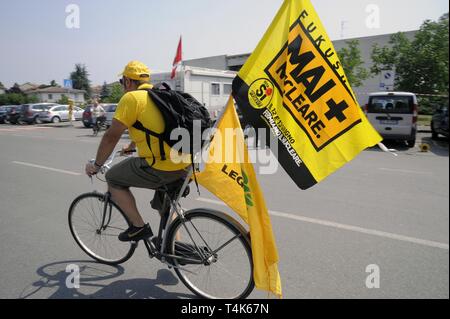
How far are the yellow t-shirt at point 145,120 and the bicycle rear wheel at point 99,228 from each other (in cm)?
81

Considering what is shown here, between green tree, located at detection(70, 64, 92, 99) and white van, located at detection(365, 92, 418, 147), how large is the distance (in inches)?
3408

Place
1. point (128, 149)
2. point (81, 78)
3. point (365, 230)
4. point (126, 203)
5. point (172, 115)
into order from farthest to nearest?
1. point (81, 78)
2. point (365, 230)
3. point (128, 149)
4. point (126, 203)
5. point (172, 115)

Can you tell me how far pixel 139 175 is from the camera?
2879 millimetres

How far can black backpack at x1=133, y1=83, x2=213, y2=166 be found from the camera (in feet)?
8.60

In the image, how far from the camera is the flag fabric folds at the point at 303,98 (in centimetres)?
197

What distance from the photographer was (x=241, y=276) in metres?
2.91

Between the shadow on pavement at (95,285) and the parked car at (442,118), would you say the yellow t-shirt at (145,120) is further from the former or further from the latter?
the parked car at (442,118)

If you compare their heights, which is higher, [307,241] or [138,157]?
[138,157]

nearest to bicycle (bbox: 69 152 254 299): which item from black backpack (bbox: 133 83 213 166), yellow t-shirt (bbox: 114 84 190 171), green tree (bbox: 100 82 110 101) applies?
yellow t-shirt (bbox: 114 84 190 171)

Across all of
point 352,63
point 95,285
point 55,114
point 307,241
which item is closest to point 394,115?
point 352,63

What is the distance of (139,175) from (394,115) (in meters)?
11.3

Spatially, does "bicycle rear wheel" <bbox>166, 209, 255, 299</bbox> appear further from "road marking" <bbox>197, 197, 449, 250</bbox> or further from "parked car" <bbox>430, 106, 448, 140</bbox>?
"road marking" <bbox>197, 197, 449, 250</bbox>

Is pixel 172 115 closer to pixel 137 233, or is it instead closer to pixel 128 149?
pixel 128 149

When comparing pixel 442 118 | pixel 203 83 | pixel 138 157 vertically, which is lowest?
pixel 138 157
